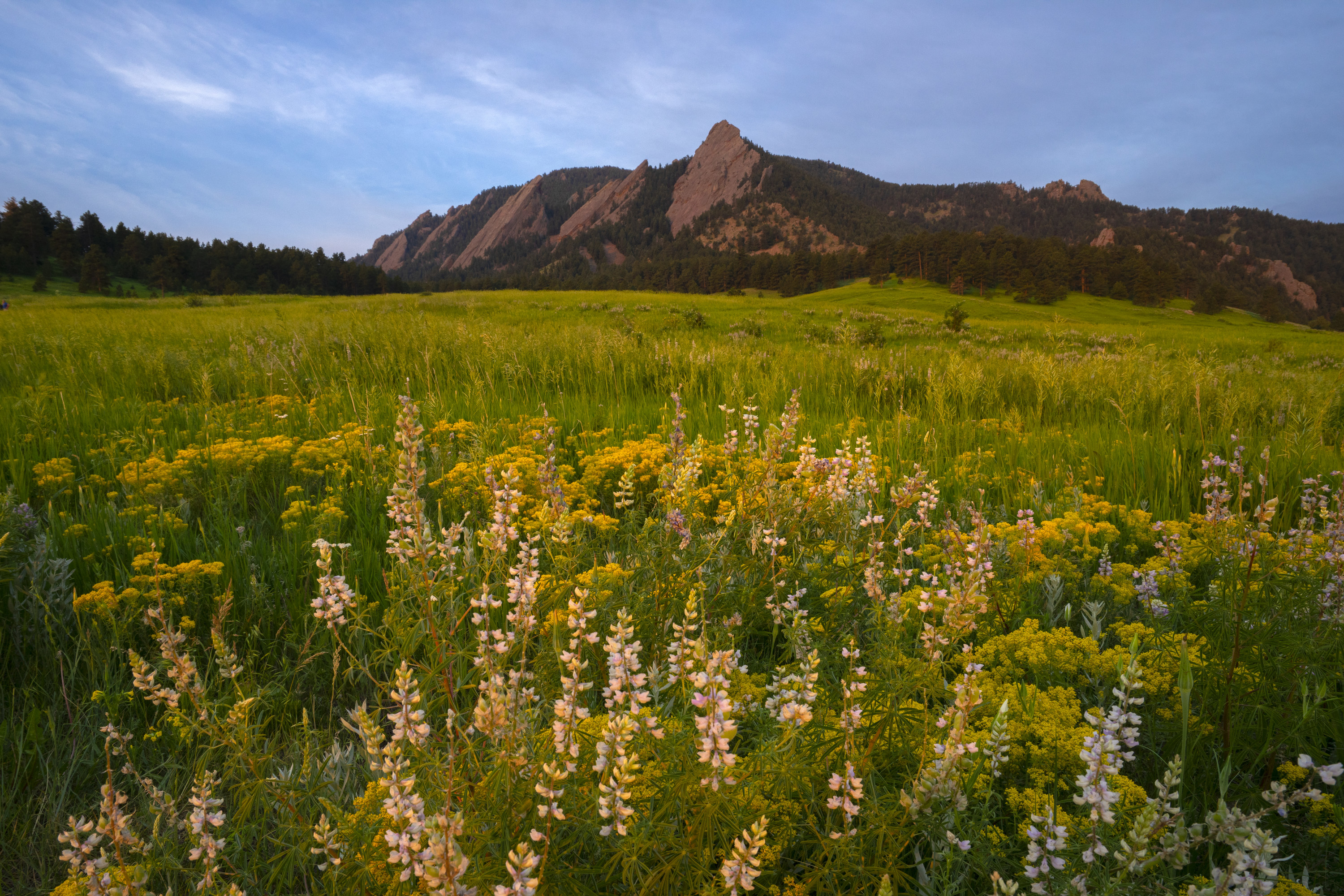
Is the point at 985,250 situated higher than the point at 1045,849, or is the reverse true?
the point at 985,250

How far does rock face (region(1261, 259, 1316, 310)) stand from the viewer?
140m

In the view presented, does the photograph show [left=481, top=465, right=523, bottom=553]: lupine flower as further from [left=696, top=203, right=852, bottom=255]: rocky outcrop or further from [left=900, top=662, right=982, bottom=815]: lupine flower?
[left=696, top=203, right=852, bottom=255]: rocky outcrop

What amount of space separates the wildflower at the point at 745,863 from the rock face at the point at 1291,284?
204 m

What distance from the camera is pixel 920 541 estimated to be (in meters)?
3.48

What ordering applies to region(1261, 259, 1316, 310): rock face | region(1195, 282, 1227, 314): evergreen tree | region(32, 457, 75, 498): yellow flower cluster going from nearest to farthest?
region(32, 457, 75, 498): yellow flower cluster < region(1195, 282, 1227, 314): evergreen tree < region(1261, 259, 1316, 310): rock face

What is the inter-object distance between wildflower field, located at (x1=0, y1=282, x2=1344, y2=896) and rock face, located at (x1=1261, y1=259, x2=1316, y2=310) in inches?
7937

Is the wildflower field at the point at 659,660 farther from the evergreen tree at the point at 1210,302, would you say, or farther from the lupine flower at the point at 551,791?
the evergreen tree at the point at 1210,302

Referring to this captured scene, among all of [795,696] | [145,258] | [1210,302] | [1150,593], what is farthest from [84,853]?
[145,258]

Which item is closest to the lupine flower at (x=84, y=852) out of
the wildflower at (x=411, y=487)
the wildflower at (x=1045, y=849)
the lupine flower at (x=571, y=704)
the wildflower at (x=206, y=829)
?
the wildflower at (x=206, y=829)

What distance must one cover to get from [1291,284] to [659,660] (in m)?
217

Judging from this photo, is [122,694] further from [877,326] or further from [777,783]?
[877,326]

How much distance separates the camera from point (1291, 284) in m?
145

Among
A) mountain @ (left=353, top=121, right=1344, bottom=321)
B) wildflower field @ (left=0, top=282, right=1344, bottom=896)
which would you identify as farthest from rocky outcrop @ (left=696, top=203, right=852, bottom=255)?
wildflower field @ (left=0, top=282, right=1344, bottom=896)

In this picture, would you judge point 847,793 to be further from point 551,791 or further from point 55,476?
point 55,476
